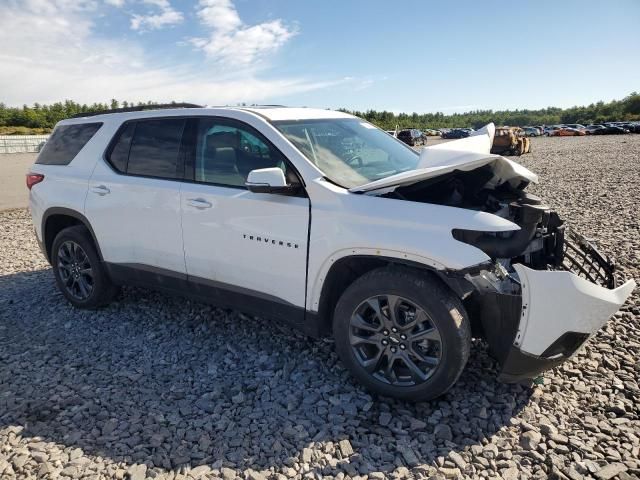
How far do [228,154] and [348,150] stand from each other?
Answer: 944 mm

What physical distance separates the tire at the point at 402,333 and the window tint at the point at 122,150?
2.48m

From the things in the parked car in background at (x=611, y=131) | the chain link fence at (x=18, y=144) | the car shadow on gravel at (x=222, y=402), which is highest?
the car shadow on gravel at (x=222, y=402)

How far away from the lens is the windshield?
3379 mm

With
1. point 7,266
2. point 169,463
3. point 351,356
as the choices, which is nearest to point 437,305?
point 351,356

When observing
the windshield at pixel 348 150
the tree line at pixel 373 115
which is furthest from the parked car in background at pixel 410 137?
the windshield at pixel 348 150

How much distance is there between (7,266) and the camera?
6.46m

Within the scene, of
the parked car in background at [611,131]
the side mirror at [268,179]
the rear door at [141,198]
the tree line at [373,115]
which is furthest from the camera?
the tree line at [373,115]

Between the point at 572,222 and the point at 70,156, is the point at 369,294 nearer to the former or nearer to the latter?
the point at 70,156

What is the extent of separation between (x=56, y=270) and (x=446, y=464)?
4244 mm

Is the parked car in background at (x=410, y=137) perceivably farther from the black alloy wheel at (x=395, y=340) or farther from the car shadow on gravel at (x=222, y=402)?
the black alloy wheel at (x=395, y=340)

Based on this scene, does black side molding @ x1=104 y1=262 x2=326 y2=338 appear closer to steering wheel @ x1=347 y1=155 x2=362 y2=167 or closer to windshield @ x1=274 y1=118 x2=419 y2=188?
windshield @ x1=274 y1=118 x2=419 y2=188

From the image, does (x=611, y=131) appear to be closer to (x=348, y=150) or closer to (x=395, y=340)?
(x=348, y=150)

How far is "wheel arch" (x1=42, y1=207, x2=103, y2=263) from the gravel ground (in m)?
0.89

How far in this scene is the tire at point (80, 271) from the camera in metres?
4.53
